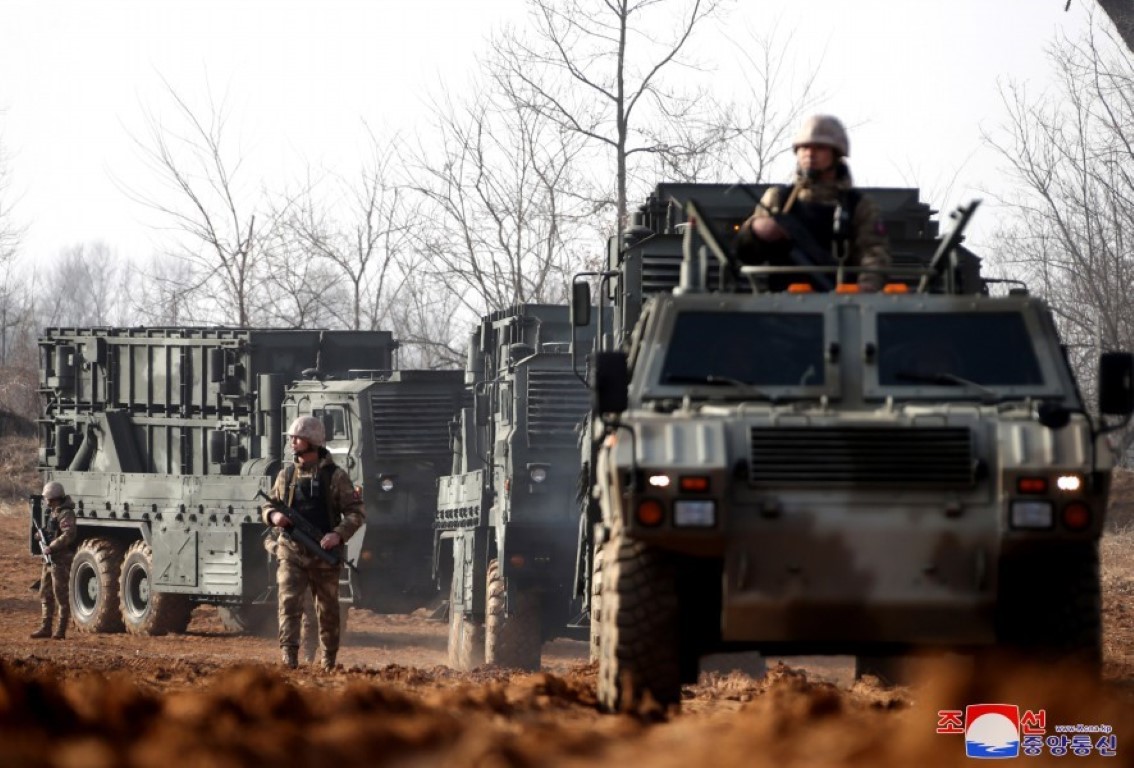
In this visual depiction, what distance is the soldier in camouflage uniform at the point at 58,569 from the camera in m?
20.8

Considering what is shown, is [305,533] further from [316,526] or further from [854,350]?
[854,350]

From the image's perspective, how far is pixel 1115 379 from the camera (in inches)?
326

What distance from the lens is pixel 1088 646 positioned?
8.05 meters

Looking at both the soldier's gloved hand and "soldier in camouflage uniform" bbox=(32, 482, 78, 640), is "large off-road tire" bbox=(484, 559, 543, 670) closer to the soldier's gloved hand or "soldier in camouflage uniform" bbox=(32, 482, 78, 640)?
"soldier in camouflage uniform" bbox=(32, 482, 78, 640)

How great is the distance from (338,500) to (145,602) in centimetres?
1024

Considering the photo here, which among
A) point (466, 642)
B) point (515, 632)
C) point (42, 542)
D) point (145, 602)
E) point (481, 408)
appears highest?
point (481, 408)

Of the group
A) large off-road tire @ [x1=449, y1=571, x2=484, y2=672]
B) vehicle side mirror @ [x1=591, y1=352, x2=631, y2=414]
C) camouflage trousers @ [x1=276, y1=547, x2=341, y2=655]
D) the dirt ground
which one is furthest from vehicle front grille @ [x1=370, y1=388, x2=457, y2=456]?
vehicle side mirror @ [x1=591, y1=352, x2=631, y2=414]

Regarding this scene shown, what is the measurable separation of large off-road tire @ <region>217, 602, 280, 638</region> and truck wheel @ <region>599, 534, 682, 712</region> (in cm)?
1430

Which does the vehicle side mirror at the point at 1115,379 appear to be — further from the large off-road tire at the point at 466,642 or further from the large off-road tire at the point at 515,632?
the large off-road tire at the point at 466,642

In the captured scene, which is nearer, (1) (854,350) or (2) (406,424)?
(1) (854,350)

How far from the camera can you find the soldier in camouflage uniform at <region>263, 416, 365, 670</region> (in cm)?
1338

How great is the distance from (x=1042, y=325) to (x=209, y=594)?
48.2ft

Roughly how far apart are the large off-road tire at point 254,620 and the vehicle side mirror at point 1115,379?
14927mm

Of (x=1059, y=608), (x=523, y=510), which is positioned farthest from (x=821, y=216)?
(x=523, y=510)
